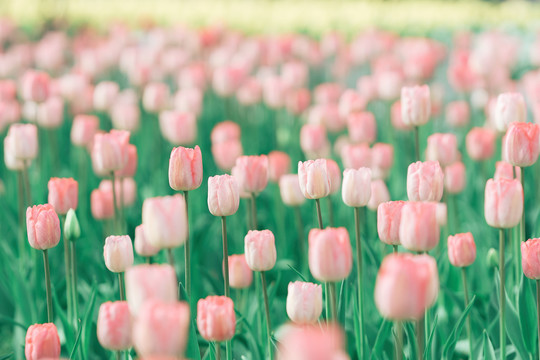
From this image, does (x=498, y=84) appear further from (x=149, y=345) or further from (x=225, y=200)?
(x=149, y=345)

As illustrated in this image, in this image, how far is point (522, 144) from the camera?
1710 millimetres

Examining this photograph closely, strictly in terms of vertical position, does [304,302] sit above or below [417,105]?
below

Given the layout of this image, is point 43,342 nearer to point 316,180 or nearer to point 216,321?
point 216,321

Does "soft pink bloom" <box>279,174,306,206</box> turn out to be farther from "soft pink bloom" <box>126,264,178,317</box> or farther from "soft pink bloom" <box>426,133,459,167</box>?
"soft pink bloom" <box>126,264,178,317</box>

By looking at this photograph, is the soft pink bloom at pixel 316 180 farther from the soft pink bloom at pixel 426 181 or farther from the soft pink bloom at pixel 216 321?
the soft pink bloom at pixel 216 321

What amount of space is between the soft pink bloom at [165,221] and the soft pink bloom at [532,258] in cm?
86

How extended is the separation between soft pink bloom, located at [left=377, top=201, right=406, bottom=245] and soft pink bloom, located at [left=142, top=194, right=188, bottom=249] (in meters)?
0.50

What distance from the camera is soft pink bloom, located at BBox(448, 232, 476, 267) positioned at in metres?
1.76

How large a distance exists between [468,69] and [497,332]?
2.36 m

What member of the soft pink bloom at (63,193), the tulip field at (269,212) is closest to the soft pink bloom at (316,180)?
the tulip field at (269,212)

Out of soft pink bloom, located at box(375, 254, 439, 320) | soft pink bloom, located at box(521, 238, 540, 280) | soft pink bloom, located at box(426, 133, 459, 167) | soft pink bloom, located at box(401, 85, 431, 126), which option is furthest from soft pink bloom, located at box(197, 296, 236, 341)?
soft pink bloom, located at box(426, 133, 459, 167)

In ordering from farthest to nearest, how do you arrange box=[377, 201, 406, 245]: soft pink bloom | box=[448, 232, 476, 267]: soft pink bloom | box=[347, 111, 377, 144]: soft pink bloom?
box=[347, 111, 377, 144]: soft pink bloom → box=[448, 232, 476, 267]: soft pink bloom → box=[377, 201, 406, 245]: soft pink bloom

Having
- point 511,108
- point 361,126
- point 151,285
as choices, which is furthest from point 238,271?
point 361,126

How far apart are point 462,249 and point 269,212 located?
Result: 5.10 feet
